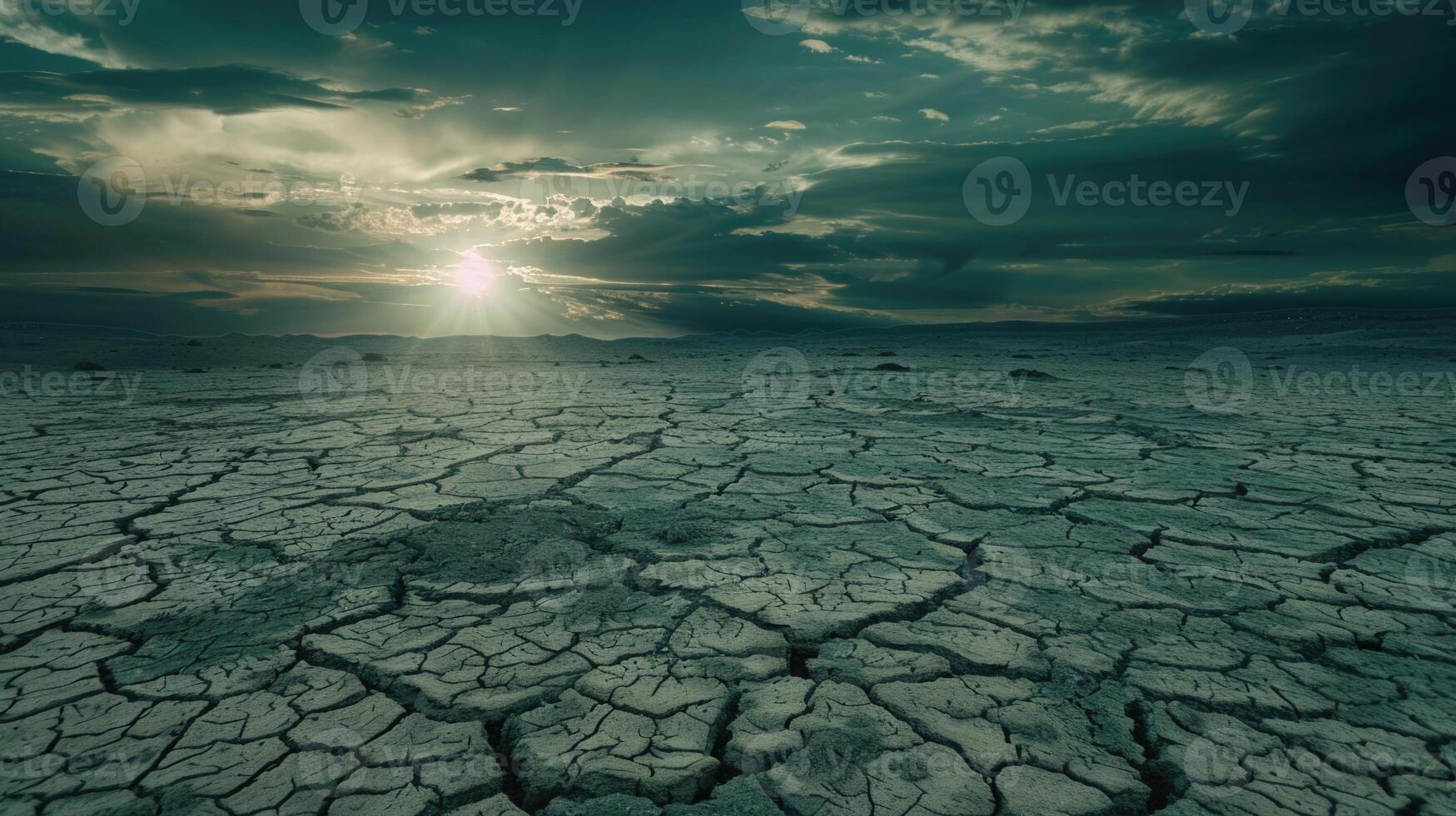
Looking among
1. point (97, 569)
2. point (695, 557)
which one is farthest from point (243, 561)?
point (695, 557)

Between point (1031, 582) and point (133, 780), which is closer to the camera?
point (133, 780)

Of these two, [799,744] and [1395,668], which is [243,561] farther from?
[1395,668]

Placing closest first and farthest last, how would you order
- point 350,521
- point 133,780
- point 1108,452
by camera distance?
point 133,780, point 350,521, point 1108,452

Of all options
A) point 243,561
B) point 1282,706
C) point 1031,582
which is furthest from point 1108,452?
point 243,561

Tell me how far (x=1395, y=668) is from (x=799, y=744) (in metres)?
1.51

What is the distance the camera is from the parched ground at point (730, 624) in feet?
4.72

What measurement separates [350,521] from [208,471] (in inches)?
59.0

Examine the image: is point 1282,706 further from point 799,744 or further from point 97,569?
point 97,569

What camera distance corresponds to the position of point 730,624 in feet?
6.79

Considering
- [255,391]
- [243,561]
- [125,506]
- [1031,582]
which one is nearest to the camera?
[1031,582]

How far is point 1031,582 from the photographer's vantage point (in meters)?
2.34

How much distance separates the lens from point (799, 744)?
1.53 metres

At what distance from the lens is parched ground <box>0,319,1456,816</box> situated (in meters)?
1.44

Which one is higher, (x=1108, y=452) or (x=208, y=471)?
(x=1108, y=452)
